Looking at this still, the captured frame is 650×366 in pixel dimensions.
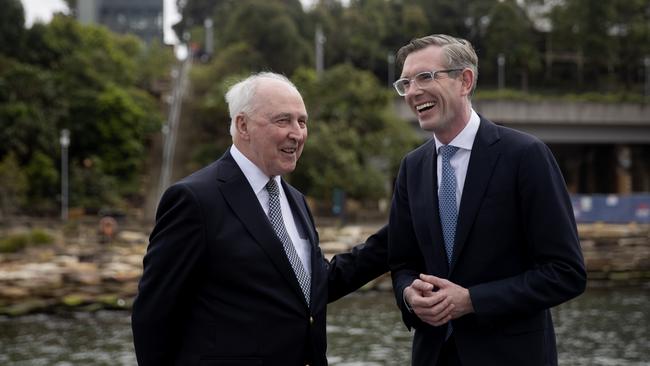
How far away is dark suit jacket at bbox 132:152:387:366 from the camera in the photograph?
3.49 m

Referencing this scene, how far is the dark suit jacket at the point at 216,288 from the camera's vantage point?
11.5ft

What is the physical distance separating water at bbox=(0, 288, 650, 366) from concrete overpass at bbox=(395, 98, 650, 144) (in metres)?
22.4

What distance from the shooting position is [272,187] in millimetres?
3760

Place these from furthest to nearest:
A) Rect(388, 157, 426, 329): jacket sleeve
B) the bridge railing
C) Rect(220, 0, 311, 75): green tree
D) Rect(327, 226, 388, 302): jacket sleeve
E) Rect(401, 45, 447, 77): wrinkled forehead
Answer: Rect(220, 0, 311, 75): green tree < the bridge railing < Rect(327, 226, 388, 302): jacket sleeve < Rect(388, 157, 426, 329): jacket sleeve < Rect(401, 45, 447, 77): wrinkled forehead

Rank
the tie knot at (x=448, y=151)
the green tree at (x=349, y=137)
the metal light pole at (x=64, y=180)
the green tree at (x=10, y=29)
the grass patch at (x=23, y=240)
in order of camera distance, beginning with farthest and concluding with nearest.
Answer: the green tree at (x=10, y=29), the green tree at (x=349, y=137), the metal light pole at (x=64, y=180), the grass patch at (x=23, y=240), the tie knot at (x=448, y=151)

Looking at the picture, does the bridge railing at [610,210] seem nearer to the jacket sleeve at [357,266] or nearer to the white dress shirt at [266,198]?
the jacket sleeve at [357,266]

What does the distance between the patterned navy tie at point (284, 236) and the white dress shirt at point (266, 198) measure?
22 mm

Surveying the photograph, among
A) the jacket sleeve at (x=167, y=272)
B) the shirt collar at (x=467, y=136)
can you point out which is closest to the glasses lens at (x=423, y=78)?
the shirt collar at (x=467, y=136)

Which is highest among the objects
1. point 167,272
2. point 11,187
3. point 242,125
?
point 242,125

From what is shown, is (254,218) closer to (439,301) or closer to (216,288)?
(216,288)

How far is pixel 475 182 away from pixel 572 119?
41926mm

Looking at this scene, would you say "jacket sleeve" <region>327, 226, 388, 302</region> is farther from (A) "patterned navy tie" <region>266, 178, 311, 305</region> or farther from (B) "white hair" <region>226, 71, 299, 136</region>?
(B) "white hair" <region>226, 71, 299, 136</region>

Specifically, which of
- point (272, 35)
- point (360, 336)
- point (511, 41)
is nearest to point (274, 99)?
point (360, 336)

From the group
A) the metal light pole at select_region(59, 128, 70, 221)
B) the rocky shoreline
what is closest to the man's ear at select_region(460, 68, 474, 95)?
the rocky shoreline
